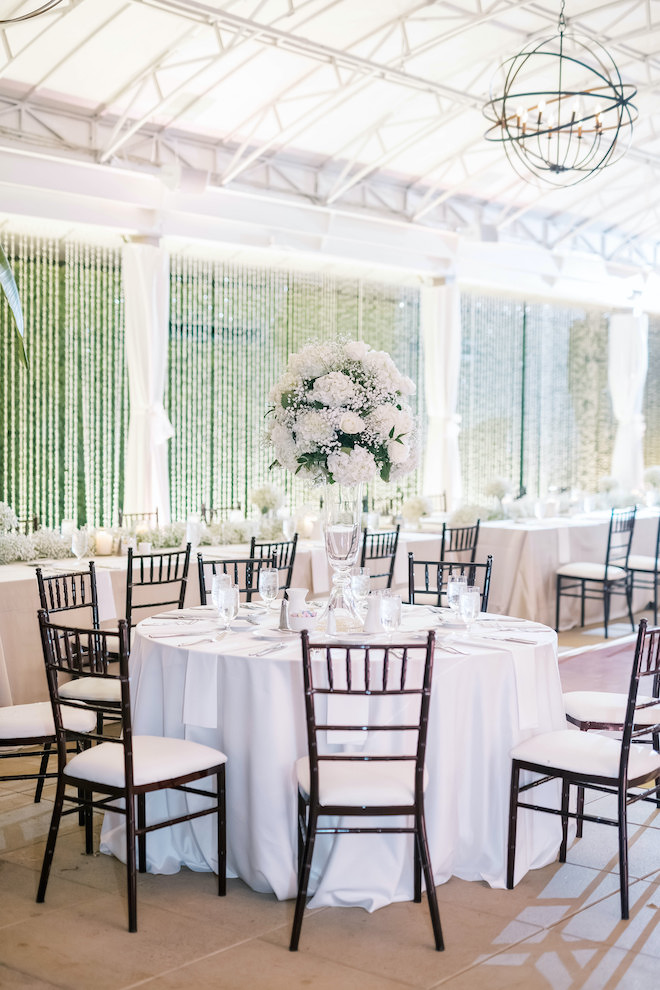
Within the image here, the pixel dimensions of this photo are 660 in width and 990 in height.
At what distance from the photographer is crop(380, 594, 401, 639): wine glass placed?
3865 mm

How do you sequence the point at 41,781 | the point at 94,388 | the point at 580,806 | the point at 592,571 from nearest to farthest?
the point at 580,806 → the point at 41,781 → the point at 592,571 → the point at 94,388

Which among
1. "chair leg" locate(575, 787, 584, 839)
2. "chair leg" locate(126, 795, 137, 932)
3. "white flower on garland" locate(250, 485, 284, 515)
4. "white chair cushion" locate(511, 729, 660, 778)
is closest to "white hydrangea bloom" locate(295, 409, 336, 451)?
"white chair cushion" locate(511, 729, 660, 778)

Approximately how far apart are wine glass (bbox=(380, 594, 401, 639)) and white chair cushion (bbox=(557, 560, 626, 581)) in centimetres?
511

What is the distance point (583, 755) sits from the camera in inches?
141

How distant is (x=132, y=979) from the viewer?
300cm

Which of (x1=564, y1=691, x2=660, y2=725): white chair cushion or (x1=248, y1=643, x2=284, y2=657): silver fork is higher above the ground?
(x1=248, y1=643, x2=284, y2=657): silver fork

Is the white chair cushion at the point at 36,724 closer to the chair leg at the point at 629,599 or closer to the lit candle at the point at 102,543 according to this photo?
the lit candle at the point at 102,543

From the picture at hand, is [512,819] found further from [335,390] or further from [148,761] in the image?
[335,390]

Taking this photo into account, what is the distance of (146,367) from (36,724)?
6.54m

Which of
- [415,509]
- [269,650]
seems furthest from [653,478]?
[269,650]

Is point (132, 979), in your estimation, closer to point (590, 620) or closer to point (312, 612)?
point (312, 612)

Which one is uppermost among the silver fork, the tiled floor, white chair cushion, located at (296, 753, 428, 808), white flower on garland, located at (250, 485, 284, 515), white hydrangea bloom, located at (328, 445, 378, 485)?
white hydrangea bloom, located at (328, 445, 378, 485)

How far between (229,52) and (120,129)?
1.51 metres

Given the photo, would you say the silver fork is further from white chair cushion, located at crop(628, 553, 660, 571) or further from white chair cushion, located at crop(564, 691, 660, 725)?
white chair cushion, located at crop(628, 553, 660, 571)
